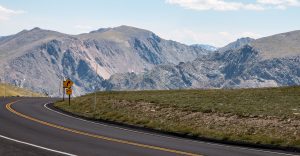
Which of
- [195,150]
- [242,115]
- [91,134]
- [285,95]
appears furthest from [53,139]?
[285,95]

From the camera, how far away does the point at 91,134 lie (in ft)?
78.0

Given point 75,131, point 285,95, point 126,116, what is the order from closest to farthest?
point 75,131 → point 126,116 → point 285,95

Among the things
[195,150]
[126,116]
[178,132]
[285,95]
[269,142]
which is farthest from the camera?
[285,95]

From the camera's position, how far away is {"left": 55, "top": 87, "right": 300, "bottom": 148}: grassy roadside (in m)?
25.3

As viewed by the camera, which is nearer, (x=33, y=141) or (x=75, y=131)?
(x=33, y=141)

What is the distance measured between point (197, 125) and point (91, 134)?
830 cm

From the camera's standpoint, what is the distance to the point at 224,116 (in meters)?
31.7

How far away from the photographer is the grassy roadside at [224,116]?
83.0 ft

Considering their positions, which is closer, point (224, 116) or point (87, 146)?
point (87, 146)

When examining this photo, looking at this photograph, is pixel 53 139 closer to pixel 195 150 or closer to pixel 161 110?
pixel 195 150

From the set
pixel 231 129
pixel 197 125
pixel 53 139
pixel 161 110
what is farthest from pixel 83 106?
pixel 53 139

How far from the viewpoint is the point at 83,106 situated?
151 ft

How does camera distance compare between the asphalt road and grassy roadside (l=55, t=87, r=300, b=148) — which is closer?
Result: the asphalt road

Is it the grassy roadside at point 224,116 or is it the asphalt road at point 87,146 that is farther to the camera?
the grassy roadside at point 224,116
